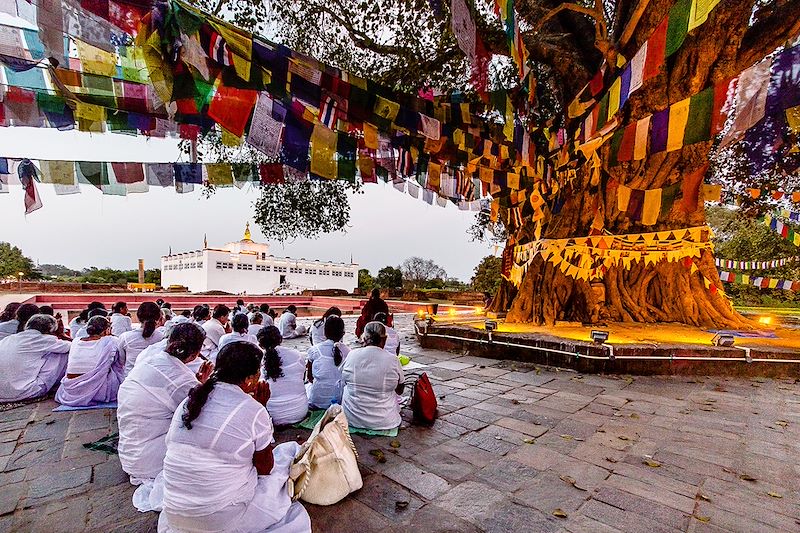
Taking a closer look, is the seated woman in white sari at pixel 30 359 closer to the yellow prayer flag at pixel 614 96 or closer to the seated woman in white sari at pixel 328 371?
the seated woman in white sari at pixel 328 371

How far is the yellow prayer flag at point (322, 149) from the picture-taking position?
5.68 m

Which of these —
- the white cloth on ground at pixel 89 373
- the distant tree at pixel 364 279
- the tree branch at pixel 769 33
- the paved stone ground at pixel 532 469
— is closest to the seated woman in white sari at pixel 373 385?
the paved stone ground at pixel 532 469

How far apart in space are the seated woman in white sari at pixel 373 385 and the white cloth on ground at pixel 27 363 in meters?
4.14

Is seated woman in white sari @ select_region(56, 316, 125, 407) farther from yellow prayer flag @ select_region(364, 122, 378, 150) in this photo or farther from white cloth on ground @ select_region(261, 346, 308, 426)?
yellow prayer flag @ select_region(364, 122, 378, 150)

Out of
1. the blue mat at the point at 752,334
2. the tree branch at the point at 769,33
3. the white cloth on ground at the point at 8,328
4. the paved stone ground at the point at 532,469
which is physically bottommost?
the paved stone ground at the point at 532,469

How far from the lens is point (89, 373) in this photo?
179 inches

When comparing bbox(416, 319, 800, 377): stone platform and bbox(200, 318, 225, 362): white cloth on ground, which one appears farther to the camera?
bbox(416, 319, 800, 377): stone platform

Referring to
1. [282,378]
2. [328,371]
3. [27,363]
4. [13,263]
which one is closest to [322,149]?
→ [328,371]

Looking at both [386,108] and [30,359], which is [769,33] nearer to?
[386,108]

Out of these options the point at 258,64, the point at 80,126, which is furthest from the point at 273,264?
the point at 258,64

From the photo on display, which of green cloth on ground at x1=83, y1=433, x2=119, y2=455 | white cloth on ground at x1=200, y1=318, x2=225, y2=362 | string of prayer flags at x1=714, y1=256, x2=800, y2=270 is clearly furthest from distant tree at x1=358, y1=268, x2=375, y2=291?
green cloth on ground at x1=83, y1=433, x2=119, y2=455

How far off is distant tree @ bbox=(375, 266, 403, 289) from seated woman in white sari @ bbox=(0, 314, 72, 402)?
33966mm

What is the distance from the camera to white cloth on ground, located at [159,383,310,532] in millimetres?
1996

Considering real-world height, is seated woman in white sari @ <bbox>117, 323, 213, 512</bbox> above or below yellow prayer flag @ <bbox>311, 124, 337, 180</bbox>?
below
